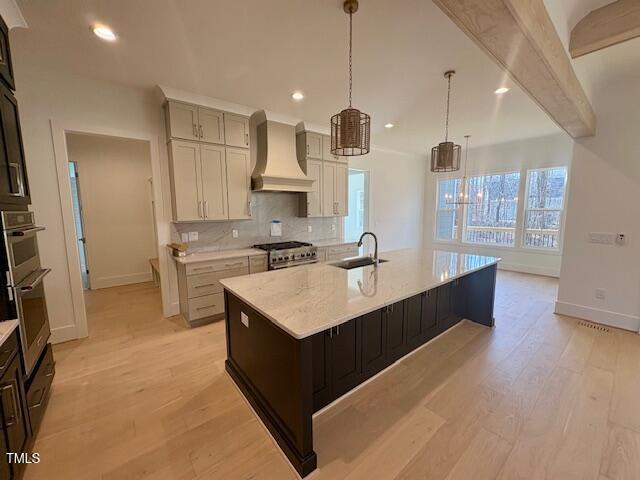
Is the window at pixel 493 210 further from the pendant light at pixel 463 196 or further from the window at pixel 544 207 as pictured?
the window at pixel 544 207

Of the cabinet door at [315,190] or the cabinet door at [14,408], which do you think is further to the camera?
the cabinet door at [315,190]

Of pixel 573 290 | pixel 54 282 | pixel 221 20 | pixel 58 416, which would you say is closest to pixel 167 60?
pixel 221 20

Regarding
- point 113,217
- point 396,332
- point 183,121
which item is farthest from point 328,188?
point 113,217

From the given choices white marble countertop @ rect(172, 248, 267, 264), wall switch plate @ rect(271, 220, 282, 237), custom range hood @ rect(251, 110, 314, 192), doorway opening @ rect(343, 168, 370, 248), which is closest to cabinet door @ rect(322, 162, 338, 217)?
custom range hood @ rect(251, 110, 314, 192)

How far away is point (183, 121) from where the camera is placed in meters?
3.14

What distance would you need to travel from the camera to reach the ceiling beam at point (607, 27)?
1888mm

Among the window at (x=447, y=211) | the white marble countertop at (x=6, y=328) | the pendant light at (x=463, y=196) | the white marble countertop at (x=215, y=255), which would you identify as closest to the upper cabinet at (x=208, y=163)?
the white marble countertop at (x=215, y=255)

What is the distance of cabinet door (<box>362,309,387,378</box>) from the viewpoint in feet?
6.82

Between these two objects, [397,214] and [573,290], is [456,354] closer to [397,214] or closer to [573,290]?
[573,290]

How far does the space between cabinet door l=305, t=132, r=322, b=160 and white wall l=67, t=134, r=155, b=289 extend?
286 centimetres

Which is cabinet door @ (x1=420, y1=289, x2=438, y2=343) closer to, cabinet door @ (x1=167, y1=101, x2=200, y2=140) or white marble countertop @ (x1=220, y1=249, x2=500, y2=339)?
white marble countertop @ (x1=220, y1=249, x2=500, y2=339)

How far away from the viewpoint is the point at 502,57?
1649 mm

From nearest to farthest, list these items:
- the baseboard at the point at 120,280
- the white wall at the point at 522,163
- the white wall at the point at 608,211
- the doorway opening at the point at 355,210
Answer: the white wall at the point at 608,211 < the baseboard at the point at 120,280 < the white wall at the point at 522,163 < the doorway opening at the point at 355,210

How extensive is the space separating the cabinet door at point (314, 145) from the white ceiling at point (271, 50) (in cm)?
62
